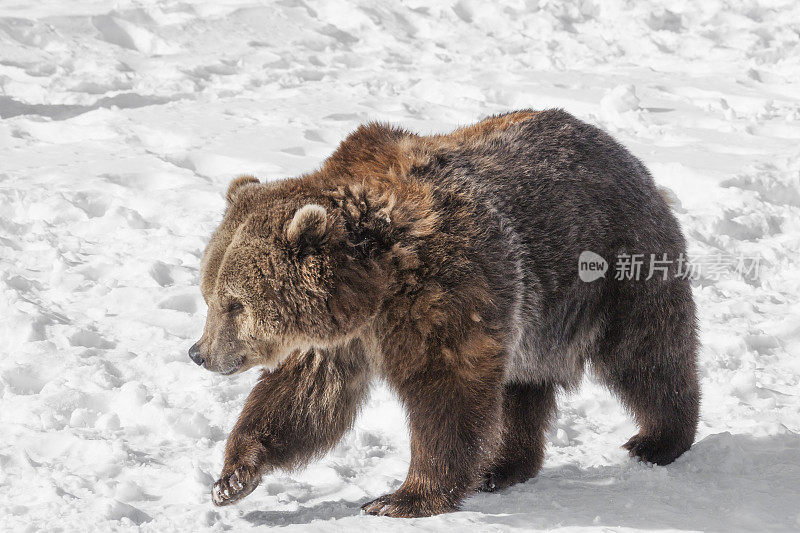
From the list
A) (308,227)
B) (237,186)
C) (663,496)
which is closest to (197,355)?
(308,227)

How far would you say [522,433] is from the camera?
479 cm

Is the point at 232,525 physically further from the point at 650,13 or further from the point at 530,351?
the point at 650,13

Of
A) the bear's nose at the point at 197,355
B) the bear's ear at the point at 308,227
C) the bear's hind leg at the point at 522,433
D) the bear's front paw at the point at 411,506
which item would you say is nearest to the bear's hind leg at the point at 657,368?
the bear's hind leg at the point at 522,433

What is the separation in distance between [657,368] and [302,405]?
174 centimetres

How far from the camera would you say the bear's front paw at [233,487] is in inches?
153

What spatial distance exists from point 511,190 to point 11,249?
368cm

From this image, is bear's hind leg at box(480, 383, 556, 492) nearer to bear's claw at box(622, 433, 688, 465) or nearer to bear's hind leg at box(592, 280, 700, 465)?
bear's hind leg at box(592, 280, 700, 465)

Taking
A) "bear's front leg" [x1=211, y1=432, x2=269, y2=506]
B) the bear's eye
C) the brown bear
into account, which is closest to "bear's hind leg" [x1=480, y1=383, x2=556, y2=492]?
the brown bear

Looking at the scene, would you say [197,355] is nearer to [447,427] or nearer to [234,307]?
[234,307]

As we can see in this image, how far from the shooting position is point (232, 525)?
384cm

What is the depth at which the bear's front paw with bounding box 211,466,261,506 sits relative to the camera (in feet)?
12.8

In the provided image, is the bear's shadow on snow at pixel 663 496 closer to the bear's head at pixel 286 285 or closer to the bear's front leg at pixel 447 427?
the bear's front leg at pixel 447 427

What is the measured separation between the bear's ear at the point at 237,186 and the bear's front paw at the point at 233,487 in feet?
3.81

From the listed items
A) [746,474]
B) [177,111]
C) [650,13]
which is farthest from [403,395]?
[650,13]
